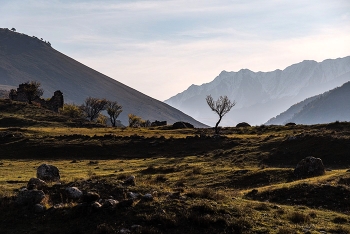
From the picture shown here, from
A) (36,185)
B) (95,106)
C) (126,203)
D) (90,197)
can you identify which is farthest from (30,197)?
(95,106)

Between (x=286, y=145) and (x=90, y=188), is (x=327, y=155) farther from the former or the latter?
(x=90, y=188)

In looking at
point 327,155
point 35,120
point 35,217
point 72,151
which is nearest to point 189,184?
point 35,217

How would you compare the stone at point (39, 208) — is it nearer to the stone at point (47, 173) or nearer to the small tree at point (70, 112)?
the stone at point (47, 173)

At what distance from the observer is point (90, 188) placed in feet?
69.2

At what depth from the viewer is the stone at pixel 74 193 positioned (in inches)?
782

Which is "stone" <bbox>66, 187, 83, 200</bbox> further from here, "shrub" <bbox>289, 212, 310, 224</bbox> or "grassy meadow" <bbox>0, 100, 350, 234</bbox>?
"shrub" <bbox>289, 212, 310, 224</bbox>

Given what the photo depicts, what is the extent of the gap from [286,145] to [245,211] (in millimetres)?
37620

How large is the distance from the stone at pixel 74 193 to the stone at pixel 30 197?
4.57 ft

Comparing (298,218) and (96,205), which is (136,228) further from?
(298,218)

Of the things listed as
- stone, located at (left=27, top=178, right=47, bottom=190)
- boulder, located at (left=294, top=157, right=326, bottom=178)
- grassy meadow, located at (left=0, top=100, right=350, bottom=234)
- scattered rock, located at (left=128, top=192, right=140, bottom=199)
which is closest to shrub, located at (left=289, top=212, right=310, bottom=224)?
grassy meadow, located at (left=0, top=100, right=350, bottom=234)

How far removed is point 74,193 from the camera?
2009 cm

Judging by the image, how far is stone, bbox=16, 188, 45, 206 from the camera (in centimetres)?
1936

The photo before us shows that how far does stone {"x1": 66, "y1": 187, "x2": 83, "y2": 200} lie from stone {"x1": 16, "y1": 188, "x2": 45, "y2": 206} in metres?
1.39

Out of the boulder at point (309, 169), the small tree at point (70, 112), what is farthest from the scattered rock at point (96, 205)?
the small tree at point (70, 112)
